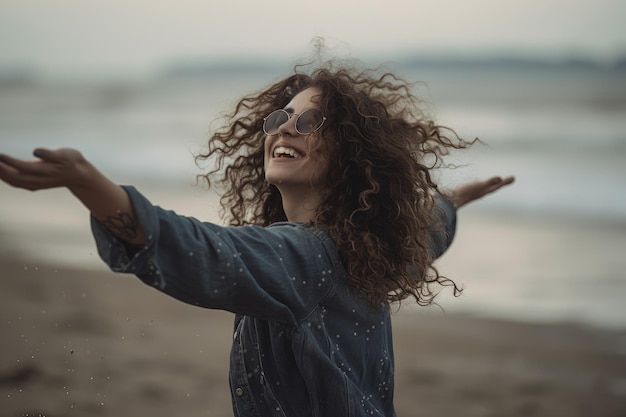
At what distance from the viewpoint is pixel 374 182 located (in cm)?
253

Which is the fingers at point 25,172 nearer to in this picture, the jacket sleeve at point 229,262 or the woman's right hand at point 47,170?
the woman's right hand at point 47,170

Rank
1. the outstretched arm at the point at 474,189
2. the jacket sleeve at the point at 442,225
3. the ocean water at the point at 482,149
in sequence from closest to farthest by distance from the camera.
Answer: the jacket sleeve at the point at 442,225
the outstretched arm at the point at 474,189
the ocean water at the point at 482,149

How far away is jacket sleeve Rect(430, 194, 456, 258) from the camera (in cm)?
296

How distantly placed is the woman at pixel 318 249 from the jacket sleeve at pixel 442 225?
3.0 inches

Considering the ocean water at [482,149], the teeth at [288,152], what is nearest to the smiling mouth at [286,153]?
the teeth at [288,152]

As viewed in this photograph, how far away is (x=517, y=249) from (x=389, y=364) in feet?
14.5

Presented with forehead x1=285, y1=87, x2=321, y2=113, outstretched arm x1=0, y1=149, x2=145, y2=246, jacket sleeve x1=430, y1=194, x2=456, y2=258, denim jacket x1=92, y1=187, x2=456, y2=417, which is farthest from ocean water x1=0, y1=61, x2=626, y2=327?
outstretched arm x1=0, y1=149, x2=145, y2=246

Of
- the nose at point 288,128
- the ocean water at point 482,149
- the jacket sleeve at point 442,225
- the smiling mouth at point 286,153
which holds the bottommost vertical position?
the ocean water at point 482,149

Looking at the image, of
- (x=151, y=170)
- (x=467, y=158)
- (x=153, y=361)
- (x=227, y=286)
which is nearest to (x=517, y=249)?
(x=467, y=158)

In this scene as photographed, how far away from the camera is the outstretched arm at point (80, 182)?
1.80 meters

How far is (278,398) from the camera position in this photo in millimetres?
2459

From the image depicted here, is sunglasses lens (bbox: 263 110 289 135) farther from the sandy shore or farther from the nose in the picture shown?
the sandy shore

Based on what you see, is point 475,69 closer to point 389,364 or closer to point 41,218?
point 41,218

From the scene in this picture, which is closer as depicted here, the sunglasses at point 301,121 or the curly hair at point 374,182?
the curly hair at point 374,182
